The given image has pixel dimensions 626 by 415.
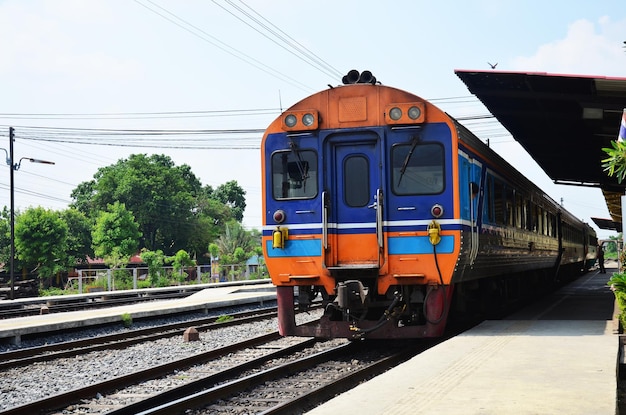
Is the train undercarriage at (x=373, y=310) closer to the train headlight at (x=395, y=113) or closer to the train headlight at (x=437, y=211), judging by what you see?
the train headlight at (x=437, y=211)

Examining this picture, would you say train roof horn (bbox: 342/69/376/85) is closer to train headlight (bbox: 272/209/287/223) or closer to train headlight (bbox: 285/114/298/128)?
train headlight (bbox: 285/114/298/128)

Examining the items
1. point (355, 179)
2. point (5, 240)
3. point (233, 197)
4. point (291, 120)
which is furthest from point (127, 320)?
point (233, 197)

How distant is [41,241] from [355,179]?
119ft

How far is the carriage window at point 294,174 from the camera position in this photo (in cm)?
1049

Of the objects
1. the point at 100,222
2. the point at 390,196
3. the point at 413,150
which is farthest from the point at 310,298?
the point at 100,222

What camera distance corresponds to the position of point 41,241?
4284 centimetres

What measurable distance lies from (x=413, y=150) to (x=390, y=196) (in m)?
0.68

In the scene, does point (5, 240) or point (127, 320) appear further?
point (5, 240)

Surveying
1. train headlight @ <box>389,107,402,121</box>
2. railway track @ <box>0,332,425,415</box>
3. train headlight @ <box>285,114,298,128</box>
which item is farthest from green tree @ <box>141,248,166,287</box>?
train headlight @ <box>389,107,402,121</box>

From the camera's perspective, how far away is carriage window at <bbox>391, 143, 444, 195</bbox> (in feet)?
32.9

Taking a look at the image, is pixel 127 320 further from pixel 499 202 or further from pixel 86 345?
pixel 499 202

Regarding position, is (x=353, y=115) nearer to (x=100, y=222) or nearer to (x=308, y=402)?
(x=308, y=402)

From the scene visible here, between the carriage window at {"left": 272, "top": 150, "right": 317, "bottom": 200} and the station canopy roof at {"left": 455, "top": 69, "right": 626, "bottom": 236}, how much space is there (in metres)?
3.21

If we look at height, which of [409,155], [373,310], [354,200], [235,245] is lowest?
[373,310]
